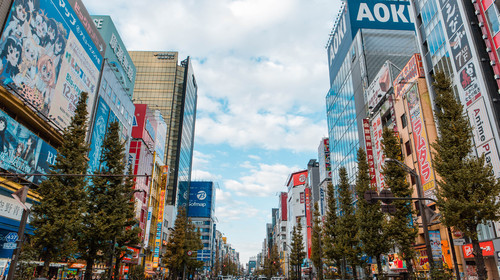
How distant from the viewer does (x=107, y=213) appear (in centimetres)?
2441

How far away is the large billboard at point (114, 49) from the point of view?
145ft

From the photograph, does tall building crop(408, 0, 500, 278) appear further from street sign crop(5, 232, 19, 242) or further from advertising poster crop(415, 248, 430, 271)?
street sign crop(5, 232, 19, 242)

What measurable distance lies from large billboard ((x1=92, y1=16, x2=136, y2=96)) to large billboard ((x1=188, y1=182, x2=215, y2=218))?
76.4 m

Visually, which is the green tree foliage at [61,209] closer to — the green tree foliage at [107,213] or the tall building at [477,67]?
the green tree foliage at [107,213]

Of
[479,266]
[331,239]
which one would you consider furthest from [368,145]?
[479,266]

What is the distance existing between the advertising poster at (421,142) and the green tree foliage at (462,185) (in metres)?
13.0

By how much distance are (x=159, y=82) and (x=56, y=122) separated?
85.6m

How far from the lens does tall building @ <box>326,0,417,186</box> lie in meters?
47.9

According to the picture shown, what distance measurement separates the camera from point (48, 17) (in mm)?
26703

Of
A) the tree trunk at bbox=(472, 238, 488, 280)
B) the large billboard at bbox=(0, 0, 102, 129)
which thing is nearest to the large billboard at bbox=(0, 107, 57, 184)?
the large billboard at bbox=(0, 0, 102, 129)

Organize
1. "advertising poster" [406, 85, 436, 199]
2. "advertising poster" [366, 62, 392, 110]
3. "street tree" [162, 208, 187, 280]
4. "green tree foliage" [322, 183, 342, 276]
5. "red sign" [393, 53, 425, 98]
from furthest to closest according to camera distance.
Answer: "street tree" [162, 208, 187, 280] < "advertising poster" [366, 62, 392, 110] < "green tree foliage" [322, 183, 342, 276] < "red sign" [393, 53, 425, 98] < "advertising poster" [406, 85, 436, 199]

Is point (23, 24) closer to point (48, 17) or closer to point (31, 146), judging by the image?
point (48, 17)

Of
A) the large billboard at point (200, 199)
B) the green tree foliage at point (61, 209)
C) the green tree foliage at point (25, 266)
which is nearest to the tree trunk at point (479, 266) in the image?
the green tree foliage at point (61, 209)

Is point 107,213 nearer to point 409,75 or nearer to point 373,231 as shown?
point 373,231
